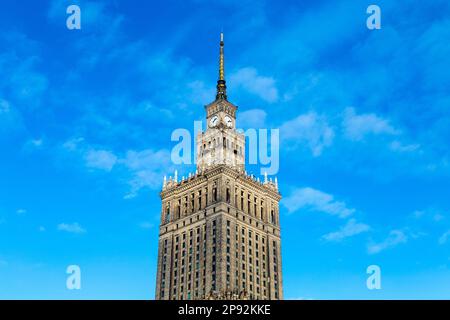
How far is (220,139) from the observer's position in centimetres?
17500

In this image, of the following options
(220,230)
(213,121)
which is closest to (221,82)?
(213,121)

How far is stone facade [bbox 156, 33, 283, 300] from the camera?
151000mm

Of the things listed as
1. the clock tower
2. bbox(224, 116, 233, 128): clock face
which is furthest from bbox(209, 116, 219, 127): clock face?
bbox(224, 116, 233, 128): clock face

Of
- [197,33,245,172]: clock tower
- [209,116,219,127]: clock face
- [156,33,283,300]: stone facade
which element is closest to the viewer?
[156,33,283,300]: stone facade

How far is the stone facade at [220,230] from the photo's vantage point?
495ft

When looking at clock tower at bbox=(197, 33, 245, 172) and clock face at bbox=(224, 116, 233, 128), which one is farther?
clock face at bbox=(224, 116, 233, 128)

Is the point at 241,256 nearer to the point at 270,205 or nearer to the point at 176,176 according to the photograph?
the point at 270,205

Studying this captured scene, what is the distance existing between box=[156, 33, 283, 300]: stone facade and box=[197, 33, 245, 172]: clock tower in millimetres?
333

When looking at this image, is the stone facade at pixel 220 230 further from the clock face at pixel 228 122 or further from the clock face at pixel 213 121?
the clock face at pixel 213 121

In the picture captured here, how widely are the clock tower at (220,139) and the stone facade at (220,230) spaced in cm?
33

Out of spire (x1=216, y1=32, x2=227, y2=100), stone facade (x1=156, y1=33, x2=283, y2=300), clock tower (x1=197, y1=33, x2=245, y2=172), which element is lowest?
stone facade (x1=156, y1=33, x2=283, y2=300)

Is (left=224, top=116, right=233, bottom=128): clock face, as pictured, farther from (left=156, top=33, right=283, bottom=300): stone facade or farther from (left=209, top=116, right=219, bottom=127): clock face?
(left=209, top=116, right=219, bottom=127): clock face

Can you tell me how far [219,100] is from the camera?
183625 mm
